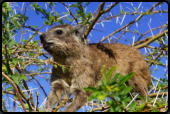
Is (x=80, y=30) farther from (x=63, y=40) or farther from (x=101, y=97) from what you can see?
(x=101, y=97)

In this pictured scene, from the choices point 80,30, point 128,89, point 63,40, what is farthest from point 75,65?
point 128,89

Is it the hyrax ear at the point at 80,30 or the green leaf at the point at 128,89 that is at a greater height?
the hyrax ear at the point at 80,30

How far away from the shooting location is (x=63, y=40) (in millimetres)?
3438

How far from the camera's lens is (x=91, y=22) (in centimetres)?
430

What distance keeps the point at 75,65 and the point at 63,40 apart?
1.66 feet

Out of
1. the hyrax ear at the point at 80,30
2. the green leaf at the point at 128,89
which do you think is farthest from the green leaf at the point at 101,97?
the hyrax ear at the point at 80,30

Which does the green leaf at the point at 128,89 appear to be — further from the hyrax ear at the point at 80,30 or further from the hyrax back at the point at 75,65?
the hyrax ear at the point at 80,30

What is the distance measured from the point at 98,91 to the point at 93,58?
3022 millimetres

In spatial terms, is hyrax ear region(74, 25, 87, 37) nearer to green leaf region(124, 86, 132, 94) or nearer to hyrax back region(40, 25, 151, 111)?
hyrax back region(40, 25, 151, 111)

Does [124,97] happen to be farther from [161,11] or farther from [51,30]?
[161,11]

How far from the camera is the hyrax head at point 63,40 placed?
327 cm

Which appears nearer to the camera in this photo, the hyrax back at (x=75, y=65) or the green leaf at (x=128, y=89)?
the green leaf at (x=128, y=89)

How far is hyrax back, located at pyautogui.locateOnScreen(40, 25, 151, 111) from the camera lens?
3.35 m

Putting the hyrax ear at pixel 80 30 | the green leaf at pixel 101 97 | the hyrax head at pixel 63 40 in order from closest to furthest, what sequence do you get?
the green leaf at pixel 101 97
the hyrax head at pixel 63 40
the hyrax ear at pixel 80 30
